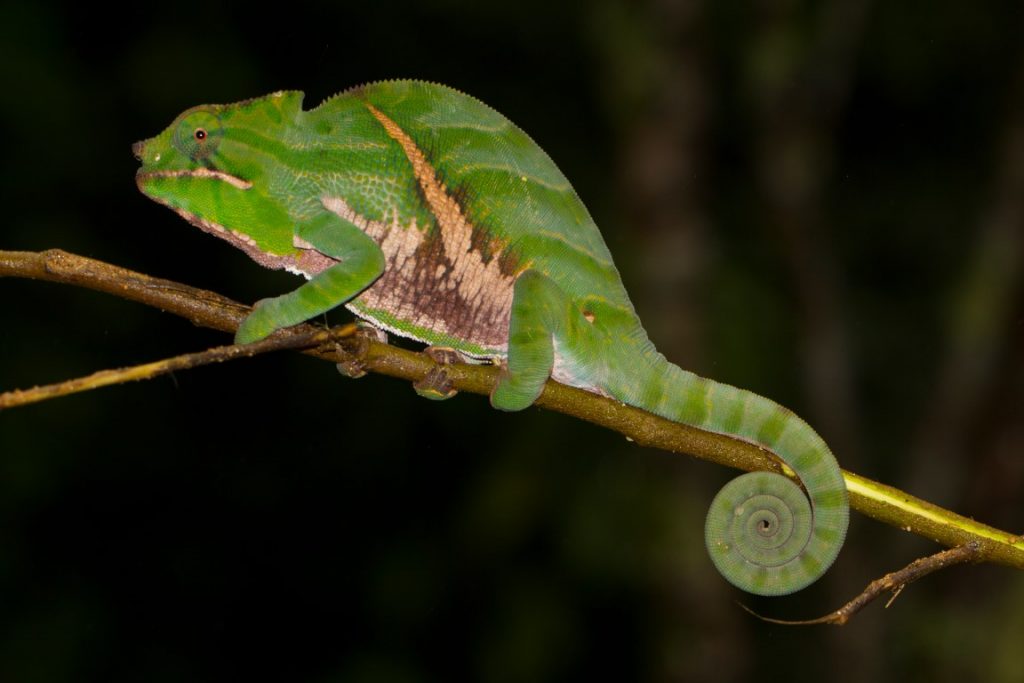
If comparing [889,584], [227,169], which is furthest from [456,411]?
[889,584]

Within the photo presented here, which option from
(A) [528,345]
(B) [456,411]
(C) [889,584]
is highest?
(A) [528,345]

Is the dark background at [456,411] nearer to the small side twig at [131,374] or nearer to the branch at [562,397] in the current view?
the branch at [562,397]

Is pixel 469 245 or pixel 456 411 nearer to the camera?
pixel 469 245

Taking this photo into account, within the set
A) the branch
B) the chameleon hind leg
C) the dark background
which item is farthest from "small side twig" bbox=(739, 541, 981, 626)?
the dark background

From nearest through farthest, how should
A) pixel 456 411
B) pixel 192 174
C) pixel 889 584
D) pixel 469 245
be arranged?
pixel 889 584
pixel 192 174
pixel 469 245
pixel 456 411

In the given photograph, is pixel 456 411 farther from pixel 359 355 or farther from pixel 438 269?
pixel 359 355

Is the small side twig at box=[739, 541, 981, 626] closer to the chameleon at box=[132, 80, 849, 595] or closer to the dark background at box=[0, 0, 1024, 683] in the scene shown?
the chameleon at box=[132, 80, 849, 595]

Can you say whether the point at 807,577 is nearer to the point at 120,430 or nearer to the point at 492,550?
the point at 492,550

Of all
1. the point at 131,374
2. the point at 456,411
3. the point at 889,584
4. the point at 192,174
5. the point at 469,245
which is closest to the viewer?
the point at 131,374
